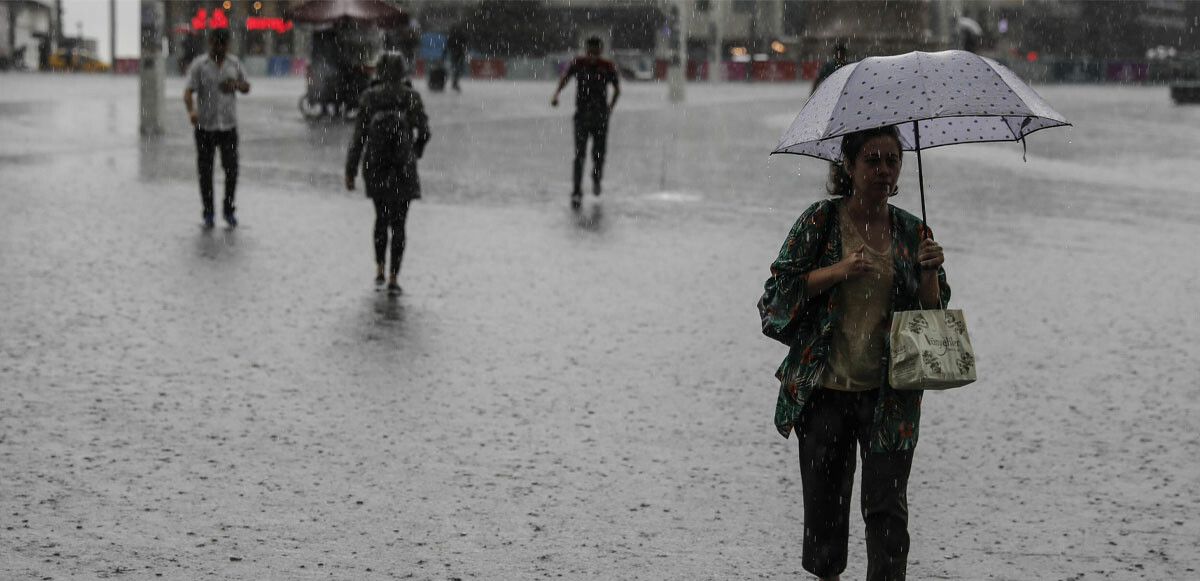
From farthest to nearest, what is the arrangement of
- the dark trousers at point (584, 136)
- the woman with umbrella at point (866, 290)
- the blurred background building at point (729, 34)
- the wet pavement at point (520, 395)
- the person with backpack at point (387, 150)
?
the blurred background building at point (729, 34) → the dark trousers at point (584, 136) → the person with backpack at point (387, 150) → the wet pavement at point (520, 395) → the woman with umbrella at point (866, 290)

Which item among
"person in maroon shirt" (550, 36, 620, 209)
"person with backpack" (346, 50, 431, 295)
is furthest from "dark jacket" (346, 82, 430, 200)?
"person in maroon shirt" (550, 36, 620, 209)

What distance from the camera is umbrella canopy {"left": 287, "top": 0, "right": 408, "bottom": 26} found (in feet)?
102

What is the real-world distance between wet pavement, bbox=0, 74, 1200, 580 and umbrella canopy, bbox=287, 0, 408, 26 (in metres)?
15.0

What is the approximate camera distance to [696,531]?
5.32 metres

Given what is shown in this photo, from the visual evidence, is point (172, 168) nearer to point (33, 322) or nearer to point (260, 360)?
point (33, 322)

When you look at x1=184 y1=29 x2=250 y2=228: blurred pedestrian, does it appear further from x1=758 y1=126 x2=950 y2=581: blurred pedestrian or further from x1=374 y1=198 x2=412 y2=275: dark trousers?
x1=758 y1=126 x2=950 y2=581: blurred pedestrian

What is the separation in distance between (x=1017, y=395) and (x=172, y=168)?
13251mm

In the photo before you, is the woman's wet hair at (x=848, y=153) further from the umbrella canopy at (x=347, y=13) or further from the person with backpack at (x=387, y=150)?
the umbrella canopy at (x=347, y=13)

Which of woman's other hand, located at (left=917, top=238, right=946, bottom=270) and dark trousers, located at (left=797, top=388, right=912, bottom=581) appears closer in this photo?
woman's other hand, located at (left=917, top=238, right=946, bottom=270)

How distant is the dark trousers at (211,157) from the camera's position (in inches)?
520

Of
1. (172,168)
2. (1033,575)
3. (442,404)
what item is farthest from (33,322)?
(172,168)

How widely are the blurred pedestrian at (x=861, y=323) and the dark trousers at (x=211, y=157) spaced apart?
9.79m

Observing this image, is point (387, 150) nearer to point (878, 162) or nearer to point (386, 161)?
point (386, 161)

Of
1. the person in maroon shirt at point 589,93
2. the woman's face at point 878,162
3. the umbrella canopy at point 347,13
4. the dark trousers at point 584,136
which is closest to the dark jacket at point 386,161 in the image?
the dark trousers at point 584,136
